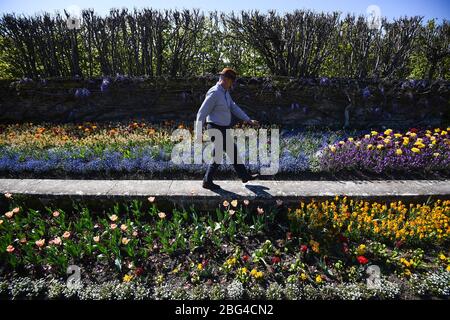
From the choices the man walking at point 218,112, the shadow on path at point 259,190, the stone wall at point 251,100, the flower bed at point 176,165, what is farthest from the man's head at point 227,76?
the stone wall at point 251,100

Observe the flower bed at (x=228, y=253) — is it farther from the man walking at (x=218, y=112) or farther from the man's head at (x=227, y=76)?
the man's head at (x=227, y=76)

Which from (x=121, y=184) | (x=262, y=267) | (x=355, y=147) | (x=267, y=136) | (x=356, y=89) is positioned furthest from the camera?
(x=356, y=89)

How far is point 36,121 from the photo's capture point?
306 inches

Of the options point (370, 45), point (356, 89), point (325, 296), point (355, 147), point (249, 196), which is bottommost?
point (325, 296)

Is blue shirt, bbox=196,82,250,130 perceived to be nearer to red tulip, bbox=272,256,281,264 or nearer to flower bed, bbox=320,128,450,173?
red tulip, bbox=272,256,281,264

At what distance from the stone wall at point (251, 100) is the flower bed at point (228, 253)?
416 centimetres

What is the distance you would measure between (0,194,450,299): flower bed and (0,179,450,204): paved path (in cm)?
15

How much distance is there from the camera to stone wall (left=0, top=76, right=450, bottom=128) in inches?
294

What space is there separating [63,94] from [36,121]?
3.42ft

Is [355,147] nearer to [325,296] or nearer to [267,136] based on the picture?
[267,136]

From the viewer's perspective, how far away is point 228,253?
3229mm

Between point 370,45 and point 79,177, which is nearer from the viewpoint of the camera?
point 79,177

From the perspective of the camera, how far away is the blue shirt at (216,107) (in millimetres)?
3725
